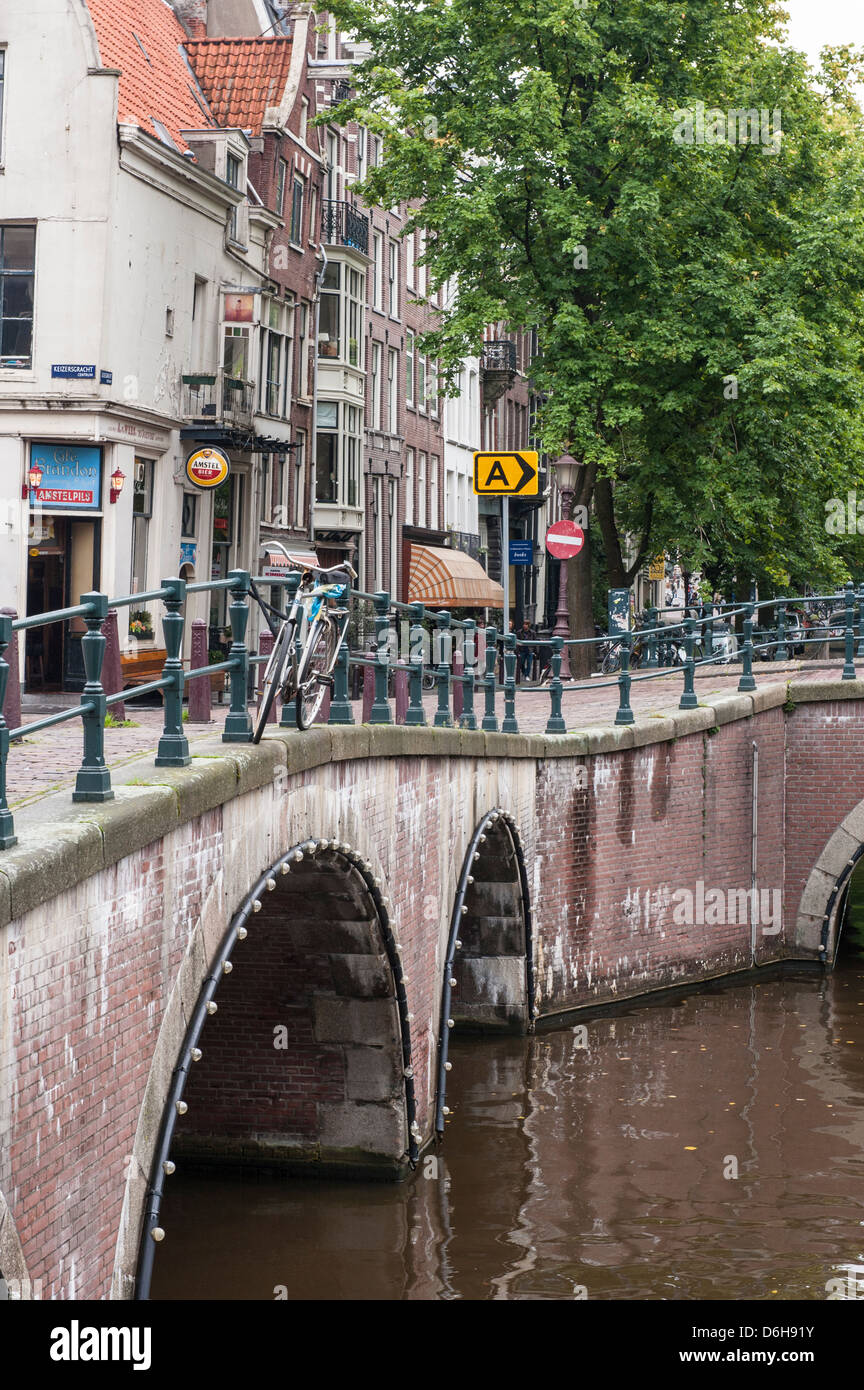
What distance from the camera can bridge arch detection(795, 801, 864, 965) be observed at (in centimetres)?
2209

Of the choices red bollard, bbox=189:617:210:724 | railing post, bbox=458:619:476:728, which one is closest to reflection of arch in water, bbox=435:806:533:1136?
railing post, bbox=458:619:476:728

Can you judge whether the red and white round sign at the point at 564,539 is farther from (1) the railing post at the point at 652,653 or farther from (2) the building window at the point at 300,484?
(2) the building window at the point at 300,484

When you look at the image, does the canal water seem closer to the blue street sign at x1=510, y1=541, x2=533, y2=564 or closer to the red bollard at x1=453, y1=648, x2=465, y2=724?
the red bollard at x1=453, y1=648, x2=465, y2=724

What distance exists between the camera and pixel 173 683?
7.71 meters

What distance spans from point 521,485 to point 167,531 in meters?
10.5

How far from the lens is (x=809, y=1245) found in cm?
1237

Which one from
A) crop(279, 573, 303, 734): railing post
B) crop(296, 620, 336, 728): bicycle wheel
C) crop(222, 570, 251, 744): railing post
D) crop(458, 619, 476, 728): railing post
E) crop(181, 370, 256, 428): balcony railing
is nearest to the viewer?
crop(222, 570, 251, 744): railing post

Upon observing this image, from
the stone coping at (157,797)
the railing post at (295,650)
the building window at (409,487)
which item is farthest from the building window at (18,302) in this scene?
the building window at (409,487)

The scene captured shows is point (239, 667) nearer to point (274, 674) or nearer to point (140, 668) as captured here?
point (274, 674)

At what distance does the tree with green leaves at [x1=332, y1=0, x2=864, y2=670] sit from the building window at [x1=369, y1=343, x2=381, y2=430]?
36.6ft

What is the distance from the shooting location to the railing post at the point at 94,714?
21.8 ft

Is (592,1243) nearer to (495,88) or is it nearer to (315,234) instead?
(495,88)

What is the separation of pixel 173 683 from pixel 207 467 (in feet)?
61.1

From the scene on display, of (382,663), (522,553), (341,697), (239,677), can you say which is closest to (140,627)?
(382,663)
